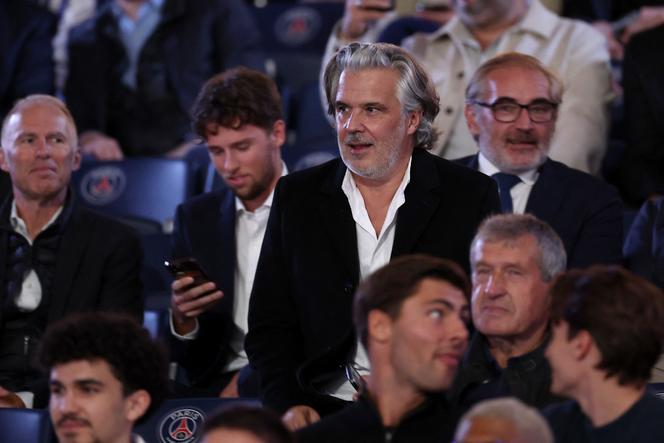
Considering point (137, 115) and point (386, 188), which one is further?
point (137, 115)

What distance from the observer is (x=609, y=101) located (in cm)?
496

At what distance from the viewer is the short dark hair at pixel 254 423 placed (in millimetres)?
2518

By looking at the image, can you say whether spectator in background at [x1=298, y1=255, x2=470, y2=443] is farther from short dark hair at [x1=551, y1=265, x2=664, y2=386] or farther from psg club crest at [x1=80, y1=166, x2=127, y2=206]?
psg club crest at [x1=80, y1=166, x2=127, y2=206]

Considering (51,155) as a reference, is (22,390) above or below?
below

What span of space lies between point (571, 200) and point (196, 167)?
1.80 meters

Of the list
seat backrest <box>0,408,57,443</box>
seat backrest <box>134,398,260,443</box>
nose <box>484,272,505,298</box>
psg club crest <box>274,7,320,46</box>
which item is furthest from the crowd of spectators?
psg club crest <box>274,7,320,46</box>

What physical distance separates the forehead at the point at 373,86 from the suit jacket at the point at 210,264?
0.92 metres

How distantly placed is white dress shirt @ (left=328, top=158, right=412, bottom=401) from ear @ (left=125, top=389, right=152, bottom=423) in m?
0.60

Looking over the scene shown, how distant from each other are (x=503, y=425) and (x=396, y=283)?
500 millimetres

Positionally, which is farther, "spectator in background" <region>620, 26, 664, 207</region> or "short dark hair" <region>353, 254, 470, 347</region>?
"spectator in background" <region>620, 26, 664, 207</region>

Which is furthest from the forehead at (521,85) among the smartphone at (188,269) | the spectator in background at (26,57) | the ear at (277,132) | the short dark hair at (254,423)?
the spectator in background at (26,57)

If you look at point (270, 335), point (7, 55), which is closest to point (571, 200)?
point (270, 335)

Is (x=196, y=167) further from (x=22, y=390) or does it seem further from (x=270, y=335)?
(x=270, y=335)

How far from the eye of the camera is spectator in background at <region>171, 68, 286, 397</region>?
4035mm
